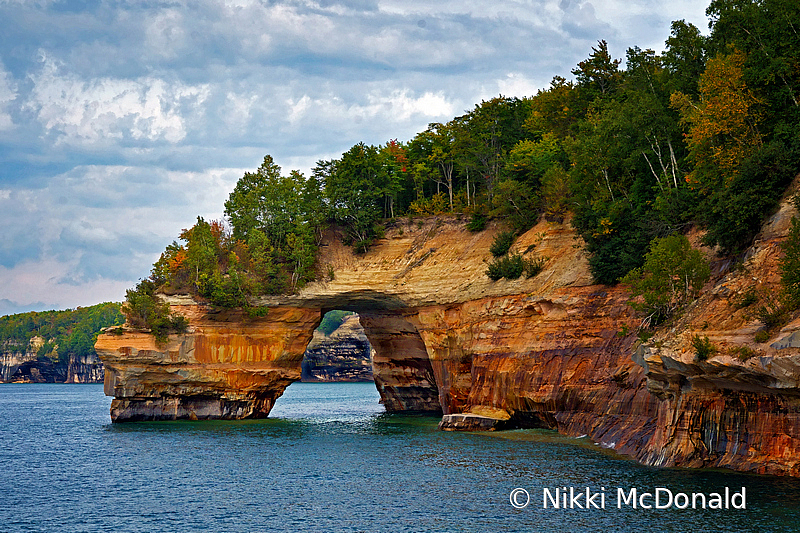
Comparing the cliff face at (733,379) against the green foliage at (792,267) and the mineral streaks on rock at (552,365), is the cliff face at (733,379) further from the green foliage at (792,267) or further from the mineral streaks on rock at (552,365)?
the mineral streaks on rock at (552,365)

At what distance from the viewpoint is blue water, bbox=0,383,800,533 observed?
1046 inches

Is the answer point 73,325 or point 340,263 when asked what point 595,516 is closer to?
point 340,263

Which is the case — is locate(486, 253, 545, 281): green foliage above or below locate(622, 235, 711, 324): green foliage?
above

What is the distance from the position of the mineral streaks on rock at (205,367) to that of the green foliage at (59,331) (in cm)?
12869

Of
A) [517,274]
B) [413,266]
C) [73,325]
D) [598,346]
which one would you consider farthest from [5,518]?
[73,325]

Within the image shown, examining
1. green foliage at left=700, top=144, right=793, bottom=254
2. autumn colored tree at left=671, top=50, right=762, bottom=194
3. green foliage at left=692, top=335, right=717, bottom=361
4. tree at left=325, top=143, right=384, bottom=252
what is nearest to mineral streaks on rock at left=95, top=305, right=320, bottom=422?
tree at left=325, top=143, right=384, bottom=252

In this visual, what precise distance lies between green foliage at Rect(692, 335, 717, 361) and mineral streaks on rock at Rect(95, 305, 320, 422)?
4193 centimetres

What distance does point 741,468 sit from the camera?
105ft

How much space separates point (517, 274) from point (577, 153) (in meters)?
10.3

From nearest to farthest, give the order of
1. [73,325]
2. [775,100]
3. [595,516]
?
[595,516] < [775,100] < [73,325]

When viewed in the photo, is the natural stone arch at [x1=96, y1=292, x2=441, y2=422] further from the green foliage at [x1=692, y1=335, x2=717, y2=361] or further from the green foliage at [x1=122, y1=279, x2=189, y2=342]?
the green foliage at [x1=692, y1=335, x2=717, y2=361]

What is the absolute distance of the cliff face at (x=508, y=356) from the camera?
106 ft

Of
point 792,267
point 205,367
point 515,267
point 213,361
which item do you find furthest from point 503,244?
point 792,267

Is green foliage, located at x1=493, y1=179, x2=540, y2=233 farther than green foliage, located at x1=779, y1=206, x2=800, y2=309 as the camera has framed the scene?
Yes
